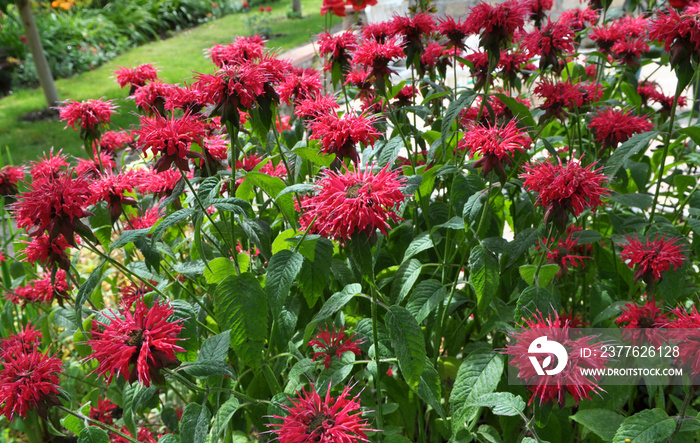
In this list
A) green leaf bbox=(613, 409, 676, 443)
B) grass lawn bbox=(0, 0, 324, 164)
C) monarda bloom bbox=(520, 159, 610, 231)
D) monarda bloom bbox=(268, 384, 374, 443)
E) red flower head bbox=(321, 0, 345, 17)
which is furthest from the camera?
grass lawn bbox=(0, 0, 324, 164)

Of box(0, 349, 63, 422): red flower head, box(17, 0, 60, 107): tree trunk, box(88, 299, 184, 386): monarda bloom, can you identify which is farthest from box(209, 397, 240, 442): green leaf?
box(17, 0, 60, 107): tree trunk

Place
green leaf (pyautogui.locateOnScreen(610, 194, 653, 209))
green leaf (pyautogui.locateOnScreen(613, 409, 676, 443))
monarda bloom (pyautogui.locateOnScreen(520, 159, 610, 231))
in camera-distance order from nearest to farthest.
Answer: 1. green leaf (pyautogui.locateOnScreen(613, 409, 676, 443))
2. monarda bloom (pyautogui.locateOnScreen(520, 159, 610, 231))
3. green leaf (pyautogui.locateOnScreen(610, 194, 653, 209))

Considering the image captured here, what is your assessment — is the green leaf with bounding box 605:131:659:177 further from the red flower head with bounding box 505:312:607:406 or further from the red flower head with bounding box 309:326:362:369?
the red flower head with bounding box 309:326:362:369

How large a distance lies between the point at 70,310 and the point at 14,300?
416mm

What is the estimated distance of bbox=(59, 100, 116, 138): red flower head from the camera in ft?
5.22

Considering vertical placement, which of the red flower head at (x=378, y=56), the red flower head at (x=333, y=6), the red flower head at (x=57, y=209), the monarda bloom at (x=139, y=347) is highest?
the red flower head at (x=333, y=6)

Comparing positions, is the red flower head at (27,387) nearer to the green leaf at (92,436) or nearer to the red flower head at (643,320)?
the green leaf at (92,436)

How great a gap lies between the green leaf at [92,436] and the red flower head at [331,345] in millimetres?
470

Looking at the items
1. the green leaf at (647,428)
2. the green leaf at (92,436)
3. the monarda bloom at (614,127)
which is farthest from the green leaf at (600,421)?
the green leaf at (92,436)

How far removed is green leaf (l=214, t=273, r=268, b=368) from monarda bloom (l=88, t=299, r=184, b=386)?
0.15 metres

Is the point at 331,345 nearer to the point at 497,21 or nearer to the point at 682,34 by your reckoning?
the point at 497,21

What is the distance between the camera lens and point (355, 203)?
0.94 metres

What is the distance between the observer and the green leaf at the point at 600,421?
1121 millimetres

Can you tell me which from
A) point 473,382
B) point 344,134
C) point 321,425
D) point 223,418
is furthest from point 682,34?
point 223,418
